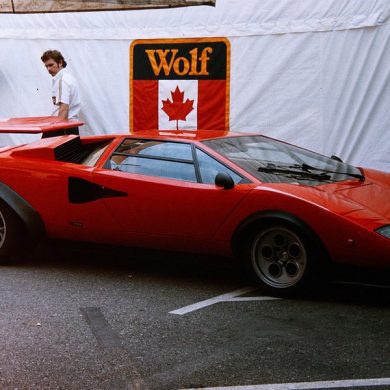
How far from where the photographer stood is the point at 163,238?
571 cm

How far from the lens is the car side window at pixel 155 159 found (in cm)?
579

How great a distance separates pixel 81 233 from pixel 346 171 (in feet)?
7.50

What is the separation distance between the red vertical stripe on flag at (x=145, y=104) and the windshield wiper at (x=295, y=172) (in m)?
4.64

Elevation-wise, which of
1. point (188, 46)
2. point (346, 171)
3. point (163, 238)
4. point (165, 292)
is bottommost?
point (165, 292)

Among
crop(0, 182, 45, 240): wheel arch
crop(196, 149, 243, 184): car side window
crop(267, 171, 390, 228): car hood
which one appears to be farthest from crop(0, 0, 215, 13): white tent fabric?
crop(267, 171, 390, 228): car hood

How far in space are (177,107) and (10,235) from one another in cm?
430

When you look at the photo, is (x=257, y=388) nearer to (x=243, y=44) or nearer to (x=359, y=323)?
(x=359, y=323)

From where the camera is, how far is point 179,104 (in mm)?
10070

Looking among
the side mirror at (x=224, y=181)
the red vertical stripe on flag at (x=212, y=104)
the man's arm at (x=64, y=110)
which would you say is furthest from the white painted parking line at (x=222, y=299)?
the man's arm at (x=64, y=110)

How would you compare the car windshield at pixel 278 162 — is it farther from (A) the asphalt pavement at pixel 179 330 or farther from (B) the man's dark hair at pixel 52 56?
(B) the man's dark hair at pixel 52 56

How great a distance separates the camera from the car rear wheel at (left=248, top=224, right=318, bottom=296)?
5066 millimetres

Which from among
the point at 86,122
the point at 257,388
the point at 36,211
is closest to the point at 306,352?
the point at 257,388

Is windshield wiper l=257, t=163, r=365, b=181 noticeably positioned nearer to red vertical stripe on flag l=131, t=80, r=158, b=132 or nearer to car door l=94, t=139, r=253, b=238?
car door l=94, t=139, r=253, b=238

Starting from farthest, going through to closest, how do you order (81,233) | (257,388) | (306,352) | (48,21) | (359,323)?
1. (48,21)
2. (81,233)
3. (359,323)
4. (306,352)
5. (257,388)
